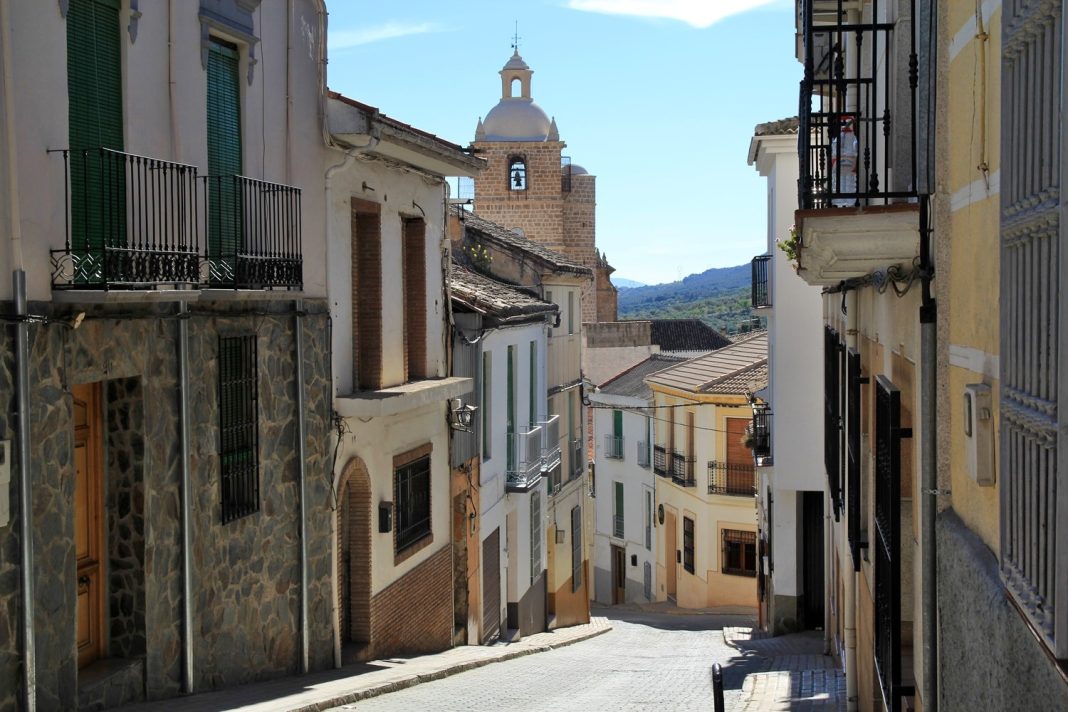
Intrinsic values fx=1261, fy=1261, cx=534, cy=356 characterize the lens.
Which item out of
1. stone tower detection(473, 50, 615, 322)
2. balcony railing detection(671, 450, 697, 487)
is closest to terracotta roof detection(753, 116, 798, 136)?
balcony railing detection(671, 450, 697, 487)

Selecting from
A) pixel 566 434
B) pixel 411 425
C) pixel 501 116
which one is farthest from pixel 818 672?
pixel 501 116

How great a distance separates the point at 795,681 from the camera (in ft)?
47.0

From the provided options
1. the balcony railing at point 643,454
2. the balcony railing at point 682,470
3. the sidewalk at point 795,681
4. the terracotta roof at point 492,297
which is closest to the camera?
the sidewalk at point 795,681

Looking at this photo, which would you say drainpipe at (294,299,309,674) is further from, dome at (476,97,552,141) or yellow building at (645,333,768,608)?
dome at (476,97,552,141)

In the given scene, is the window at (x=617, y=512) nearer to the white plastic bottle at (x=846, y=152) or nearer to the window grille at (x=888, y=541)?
the window grille at (x=888, y=541)

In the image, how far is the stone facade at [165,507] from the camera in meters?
8.16

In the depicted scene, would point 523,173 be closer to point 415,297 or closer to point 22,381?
point 415,297

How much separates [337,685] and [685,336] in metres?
55.4

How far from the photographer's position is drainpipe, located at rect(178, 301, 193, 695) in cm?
1002

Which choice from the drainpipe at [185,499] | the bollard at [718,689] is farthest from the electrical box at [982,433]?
the drainpipe at [185,499]

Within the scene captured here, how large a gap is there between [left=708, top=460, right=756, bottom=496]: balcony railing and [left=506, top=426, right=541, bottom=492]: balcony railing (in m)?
10.7

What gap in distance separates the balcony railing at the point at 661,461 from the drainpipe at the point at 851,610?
78.9 feet

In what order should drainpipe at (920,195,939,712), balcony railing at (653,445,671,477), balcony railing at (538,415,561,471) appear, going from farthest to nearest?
balcony railing at (653,445,671,477), balcony railing at (538,415,561,471), drainpipe at (920,195,939,712)

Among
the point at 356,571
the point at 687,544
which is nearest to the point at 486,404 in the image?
the point at 356,571
